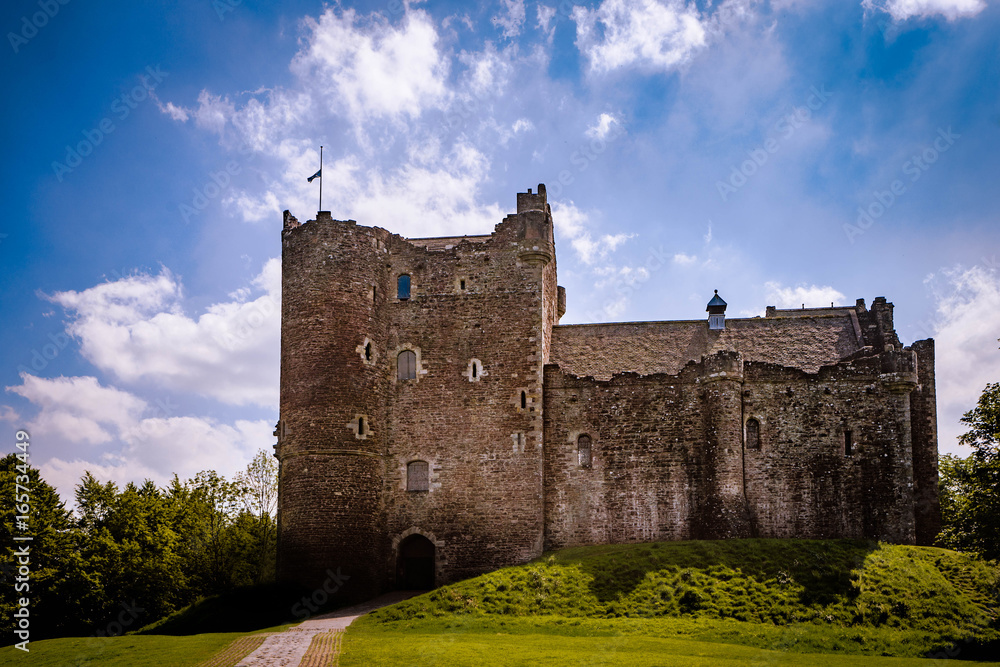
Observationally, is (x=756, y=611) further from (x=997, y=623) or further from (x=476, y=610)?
(x=476, y=610)

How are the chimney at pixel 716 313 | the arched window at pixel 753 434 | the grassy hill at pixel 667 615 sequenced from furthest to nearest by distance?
the chimney at pixel 716 313, the arched window at pixel 753 434, the grassy hill at pixel 667 615

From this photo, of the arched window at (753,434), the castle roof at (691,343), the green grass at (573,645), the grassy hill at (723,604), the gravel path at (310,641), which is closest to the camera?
the green grass at (573,645)

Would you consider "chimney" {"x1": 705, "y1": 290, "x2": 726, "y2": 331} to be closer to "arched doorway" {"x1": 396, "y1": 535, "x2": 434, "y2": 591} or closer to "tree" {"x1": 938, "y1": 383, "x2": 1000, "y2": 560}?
"tree" {"x1": 938, "y1": 383, "x2": 1000, "y2": 560}

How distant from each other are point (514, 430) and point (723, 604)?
1197 cm

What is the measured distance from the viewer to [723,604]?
29.8m

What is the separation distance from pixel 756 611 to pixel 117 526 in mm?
34029

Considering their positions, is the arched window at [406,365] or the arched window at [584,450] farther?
the arched window at [406,365]

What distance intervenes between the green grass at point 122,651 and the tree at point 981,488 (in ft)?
80.9

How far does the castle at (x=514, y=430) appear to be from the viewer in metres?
36.3

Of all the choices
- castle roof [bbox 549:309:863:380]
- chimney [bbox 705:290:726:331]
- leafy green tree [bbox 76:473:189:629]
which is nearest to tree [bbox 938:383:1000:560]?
castle roof [bbox 549:309:863:380]

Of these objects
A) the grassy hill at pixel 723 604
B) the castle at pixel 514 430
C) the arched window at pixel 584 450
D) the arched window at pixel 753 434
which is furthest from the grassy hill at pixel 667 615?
the arched window at pixel 753 434

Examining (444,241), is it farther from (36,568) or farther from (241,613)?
(36,568)

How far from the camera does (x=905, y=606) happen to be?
1120 inches

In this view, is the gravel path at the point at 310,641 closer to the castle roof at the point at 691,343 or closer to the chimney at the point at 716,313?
the castle roof at the point at 691,343
